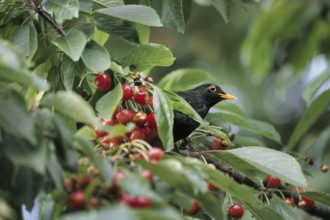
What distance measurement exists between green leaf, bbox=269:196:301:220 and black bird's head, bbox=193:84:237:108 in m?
1.52

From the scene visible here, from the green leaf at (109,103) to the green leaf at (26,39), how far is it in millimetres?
430

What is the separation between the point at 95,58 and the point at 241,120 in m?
1.56

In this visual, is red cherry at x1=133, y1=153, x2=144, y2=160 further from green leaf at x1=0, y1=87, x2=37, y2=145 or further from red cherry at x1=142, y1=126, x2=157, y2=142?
red cherry at x1=142, y1=126, x2=157, y2=142

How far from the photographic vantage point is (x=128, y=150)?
2537 mm

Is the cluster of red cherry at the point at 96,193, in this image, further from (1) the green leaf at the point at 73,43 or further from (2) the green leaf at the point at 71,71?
(2) the green leaf at the point at 71,71

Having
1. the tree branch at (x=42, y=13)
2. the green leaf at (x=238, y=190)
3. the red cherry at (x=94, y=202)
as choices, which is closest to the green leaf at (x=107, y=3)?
the tree branch at (x=42, y=13)

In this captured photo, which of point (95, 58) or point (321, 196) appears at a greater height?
point (95, 58)

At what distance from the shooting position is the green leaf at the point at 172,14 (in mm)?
3947

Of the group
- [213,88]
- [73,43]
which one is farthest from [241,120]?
[73,43]

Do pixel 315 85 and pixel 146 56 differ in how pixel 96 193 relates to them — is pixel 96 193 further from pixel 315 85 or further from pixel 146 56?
pixel 315 85

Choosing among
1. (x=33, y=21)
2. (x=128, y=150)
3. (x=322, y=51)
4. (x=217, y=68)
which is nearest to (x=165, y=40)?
(x=217, y=68)

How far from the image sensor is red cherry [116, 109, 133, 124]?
3.06 m

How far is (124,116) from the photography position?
10.1ft

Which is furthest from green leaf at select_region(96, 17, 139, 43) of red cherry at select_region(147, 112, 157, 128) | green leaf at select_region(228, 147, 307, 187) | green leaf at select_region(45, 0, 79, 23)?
green leaf at select_region(228, 147, 307, 187)
